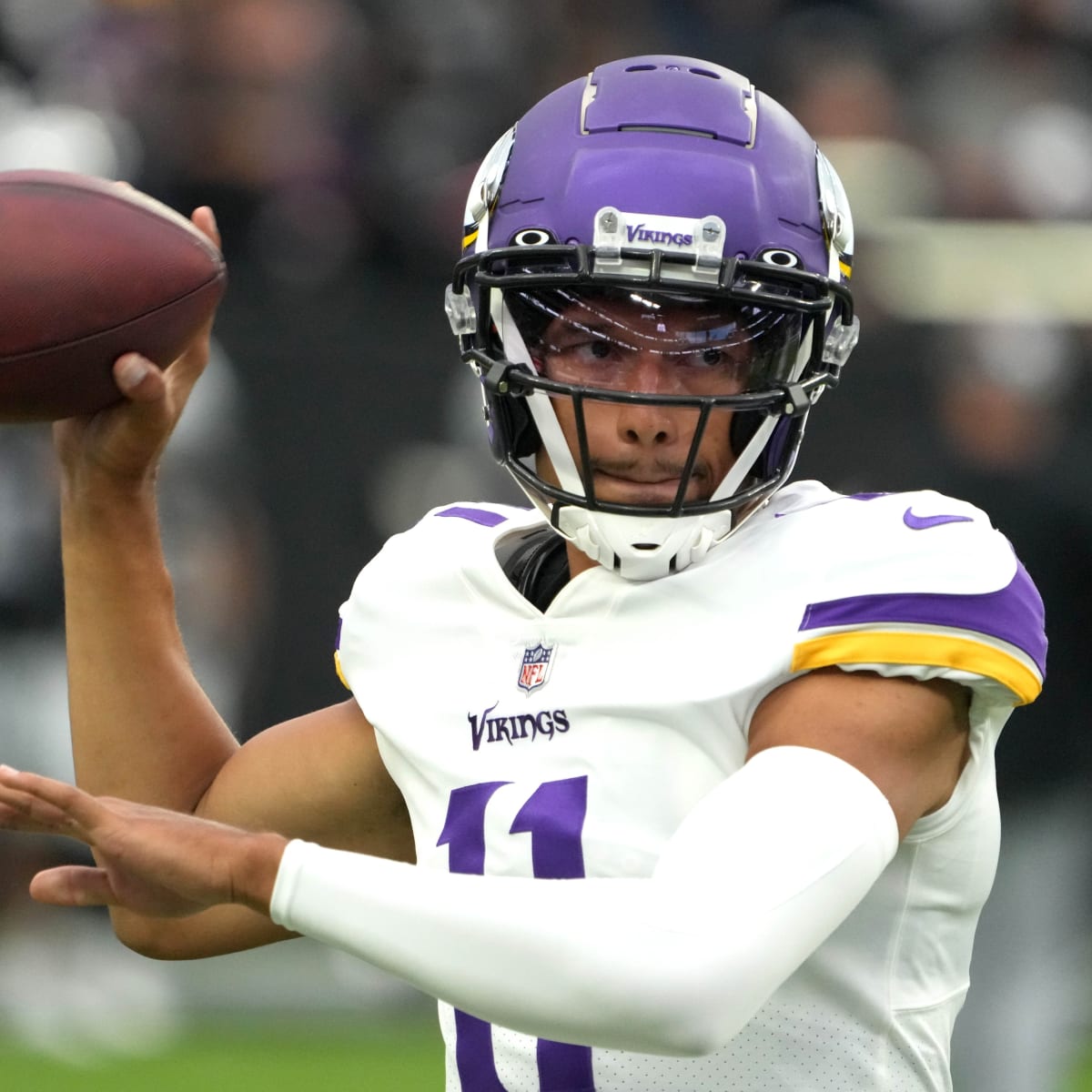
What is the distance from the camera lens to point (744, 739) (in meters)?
1.74

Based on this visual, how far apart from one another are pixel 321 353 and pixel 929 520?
3.77 metres

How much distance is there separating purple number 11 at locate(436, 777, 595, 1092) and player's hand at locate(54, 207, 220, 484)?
0.50m

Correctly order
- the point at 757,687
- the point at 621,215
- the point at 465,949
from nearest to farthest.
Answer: the point at 465,949
the point at 757,687
the point at 621,215

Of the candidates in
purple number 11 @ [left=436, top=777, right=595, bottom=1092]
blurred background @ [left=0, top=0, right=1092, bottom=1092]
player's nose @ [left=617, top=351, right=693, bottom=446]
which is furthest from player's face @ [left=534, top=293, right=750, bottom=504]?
blurred background @ [left=0, top=0, right=1092, bottom=1092]

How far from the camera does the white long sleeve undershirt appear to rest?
1481 millimetres

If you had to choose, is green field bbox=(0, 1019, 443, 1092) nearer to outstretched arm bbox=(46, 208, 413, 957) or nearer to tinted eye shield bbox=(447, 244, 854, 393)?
outstretched arm bbox=(46, 208, 413, 957)

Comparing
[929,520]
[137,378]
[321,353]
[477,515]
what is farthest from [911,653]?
[321,353]

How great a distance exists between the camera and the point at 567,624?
73.1 inches

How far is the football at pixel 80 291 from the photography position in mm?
1967

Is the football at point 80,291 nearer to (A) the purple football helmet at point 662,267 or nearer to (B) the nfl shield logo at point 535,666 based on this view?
(A) the purple football helmet at point 662,267

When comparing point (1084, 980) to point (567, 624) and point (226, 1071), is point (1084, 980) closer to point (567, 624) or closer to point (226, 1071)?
point (226, 1071)

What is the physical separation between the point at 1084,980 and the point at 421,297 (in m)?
2.65

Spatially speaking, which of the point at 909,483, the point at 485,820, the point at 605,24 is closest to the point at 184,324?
the point at 485,820

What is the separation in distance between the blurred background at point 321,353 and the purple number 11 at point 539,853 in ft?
9.12
